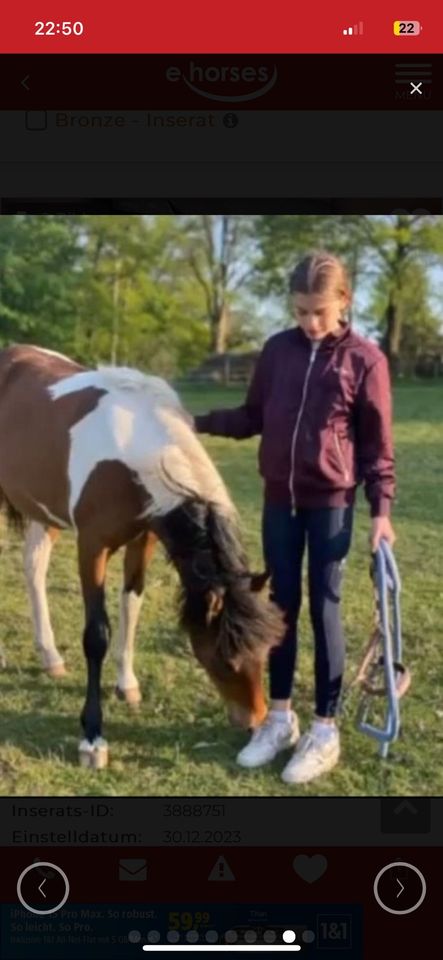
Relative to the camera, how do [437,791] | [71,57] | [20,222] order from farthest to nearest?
[437,791], [20,222], [71,57]

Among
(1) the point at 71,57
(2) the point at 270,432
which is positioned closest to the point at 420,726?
(2) the point at 270,432

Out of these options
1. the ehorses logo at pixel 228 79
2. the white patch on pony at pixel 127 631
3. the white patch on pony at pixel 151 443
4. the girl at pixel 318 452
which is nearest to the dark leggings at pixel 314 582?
the girl at pixel 318 452

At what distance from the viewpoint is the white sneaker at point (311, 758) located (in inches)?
71.3

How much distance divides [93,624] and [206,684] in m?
0.34

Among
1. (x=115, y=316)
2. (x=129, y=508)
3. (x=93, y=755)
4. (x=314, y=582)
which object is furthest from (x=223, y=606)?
(x=115, y=316)

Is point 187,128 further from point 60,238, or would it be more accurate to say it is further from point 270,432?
point 270,432

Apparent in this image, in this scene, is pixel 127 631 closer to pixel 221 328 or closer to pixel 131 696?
pixel 131 696

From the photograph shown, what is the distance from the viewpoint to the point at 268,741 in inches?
77.5

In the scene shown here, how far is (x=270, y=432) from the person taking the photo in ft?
5.87
